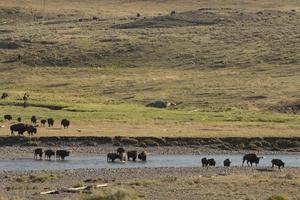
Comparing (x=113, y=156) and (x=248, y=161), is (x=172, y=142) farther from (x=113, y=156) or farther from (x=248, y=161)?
(x=248, y=161)

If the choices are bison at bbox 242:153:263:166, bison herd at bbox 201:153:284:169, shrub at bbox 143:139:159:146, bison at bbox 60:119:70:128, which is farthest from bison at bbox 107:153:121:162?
bison at bbox 60:119:70:128

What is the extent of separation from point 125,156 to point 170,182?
10.7 meters

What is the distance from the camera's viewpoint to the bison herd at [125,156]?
45.7 meters

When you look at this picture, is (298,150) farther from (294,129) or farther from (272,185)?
(272,185)

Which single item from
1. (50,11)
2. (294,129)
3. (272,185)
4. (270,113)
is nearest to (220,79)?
(270,113)

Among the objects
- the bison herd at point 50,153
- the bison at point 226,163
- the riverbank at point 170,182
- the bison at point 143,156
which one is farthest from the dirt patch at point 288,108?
the bison herd at point 50,153

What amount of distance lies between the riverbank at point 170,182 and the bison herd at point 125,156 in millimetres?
3706

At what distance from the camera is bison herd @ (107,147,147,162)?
1800 inches

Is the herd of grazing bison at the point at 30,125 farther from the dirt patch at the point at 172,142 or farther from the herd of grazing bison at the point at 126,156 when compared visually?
the herd of grazing bison at the point at 126,156

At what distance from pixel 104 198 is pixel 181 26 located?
97.3 m

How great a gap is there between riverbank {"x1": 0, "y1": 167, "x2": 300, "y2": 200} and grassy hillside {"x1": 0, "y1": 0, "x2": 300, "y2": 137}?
11.9m

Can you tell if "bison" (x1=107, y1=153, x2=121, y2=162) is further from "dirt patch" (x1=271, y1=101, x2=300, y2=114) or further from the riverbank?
"dirt patch" (x1=271, y1=101, x2=300, y2=114)

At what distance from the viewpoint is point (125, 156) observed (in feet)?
155

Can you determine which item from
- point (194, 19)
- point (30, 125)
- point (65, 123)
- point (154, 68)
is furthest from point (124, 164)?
point (194, 19)
